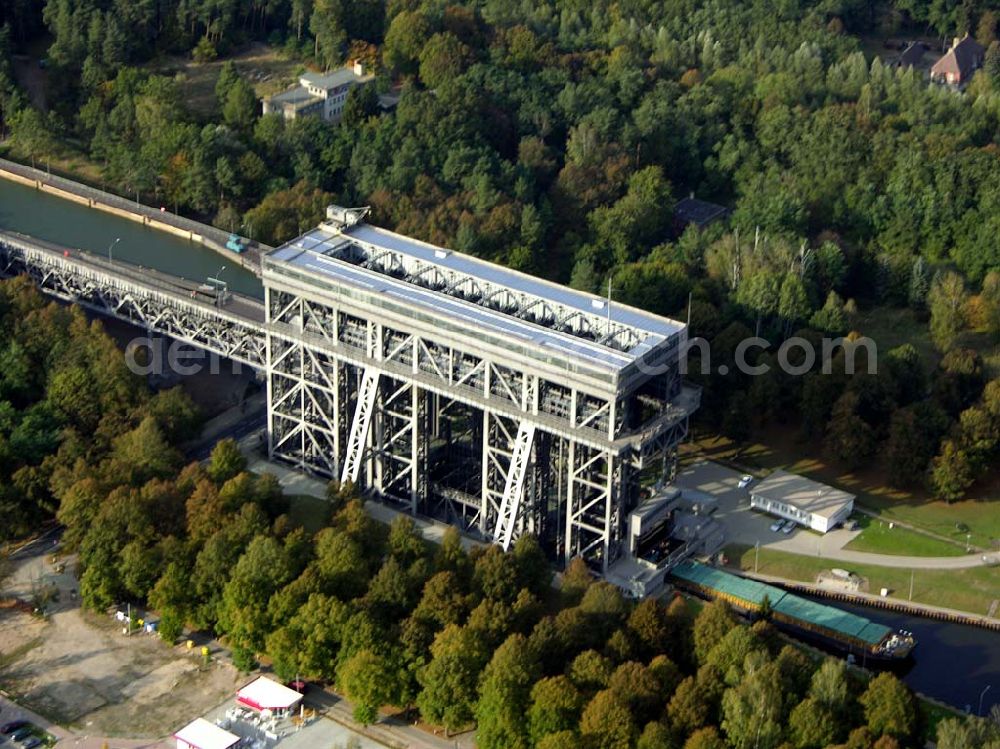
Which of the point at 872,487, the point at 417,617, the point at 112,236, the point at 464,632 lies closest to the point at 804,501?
the point at 872,487

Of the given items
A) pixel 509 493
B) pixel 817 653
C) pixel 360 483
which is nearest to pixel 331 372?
Answer: pixel 360 483

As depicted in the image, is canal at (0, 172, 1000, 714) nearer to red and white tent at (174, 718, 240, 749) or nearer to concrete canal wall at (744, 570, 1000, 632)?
concrete canal wall at (744, 570, 1000, 632)

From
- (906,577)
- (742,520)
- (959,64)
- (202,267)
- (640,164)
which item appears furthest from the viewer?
(959,64)

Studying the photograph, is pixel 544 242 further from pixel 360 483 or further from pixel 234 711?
pixel 234 711

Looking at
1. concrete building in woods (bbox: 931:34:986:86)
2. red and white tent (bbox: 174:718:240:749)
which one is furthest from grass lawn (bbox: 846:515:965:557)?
concrete building in woods (bbox: 931:34:986:86)

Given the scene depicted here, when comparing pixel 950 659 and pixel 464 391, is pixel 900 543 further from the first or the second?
A: pixel 464 391

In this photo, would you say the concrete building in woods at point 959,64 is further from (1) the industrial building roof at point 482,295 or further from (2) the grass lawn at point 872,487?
(1) the industrial building roof at point 482,295
